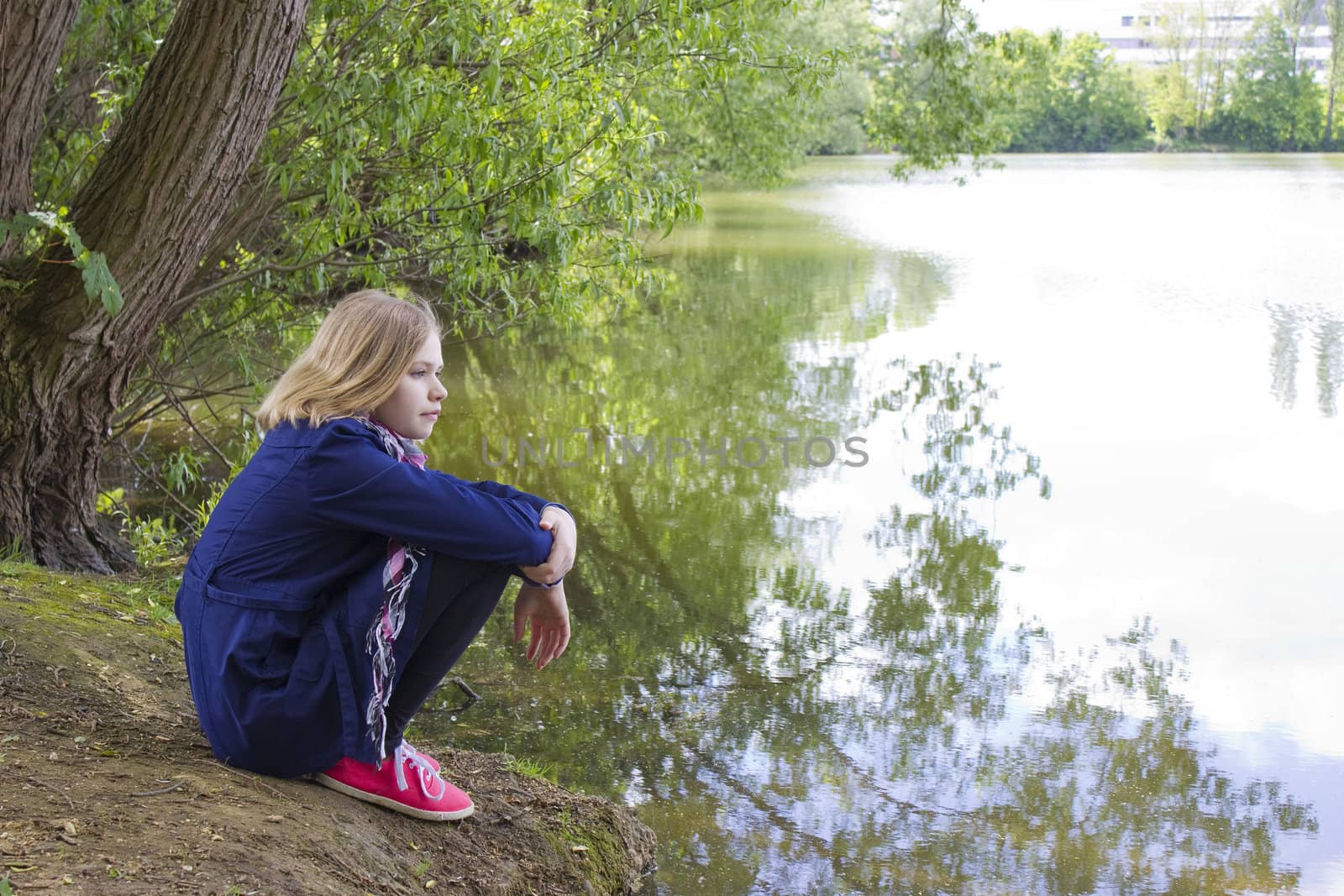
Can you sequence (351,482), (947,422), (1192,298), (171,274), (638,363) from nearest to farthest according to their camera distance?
(351,482) → (171,274) → (947,422) → (638,363) → (1192,298)

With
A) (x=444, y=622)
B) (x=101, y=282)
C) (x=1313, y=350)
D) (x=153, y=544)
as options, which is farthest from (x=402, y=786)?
(x=1313, y=350)

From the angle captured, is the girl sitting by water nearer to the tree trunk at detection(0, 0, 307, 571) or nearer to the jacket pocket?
the jacket pocket

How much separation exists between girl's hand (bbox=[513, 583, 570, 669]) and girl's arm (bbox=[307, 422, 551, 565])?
357mm

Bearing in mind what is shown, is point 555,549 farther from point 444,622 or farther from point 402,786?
point 402,786

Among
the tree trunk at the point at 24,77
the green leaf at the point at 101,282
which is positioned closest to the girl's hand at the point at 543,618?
the green leaf at the point at 101,282

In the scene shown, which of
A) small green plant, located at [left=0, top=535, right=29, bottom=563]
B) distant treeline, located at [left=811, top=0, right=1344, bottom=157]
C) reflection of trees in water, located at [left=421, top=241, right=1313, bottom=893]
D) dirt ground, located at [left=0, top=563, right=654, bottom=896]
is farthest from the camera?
distant treeline, located at [left=811, top=0, right=1344, bottom=157]

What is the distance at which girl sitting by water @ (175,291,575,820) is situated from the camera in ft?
8.14

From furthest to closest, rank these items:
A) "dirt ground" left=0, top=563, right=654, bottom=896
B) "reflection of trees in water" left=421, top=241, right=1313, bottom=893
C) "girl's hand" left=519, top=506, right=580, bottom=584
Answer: "reflection of trees in water" left=421, top=241, right=1313, bottom=893, "girl's hand" left=519, top=506, right=580, bottom=584, "dirt ground" left=0, top=563, right=654, bottom=896

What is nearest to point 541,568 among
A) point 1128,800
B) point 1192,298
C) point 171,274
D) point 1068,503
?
point 171,274

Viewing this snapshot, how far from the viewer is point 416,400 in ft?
8.73

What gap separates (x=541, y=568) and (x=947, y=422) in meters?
7.40

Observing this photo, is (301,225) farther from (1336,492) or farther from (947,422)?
(1336,492)

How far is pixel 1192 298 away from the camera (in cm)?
1592

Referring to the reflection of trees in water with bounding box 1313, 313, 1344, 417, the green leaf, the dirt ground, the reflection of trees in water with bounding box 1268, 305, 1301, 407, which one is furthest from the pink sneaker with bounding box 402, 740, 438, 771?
the reflection of trees in water with bounding box 1268, 305, 1301, 407
